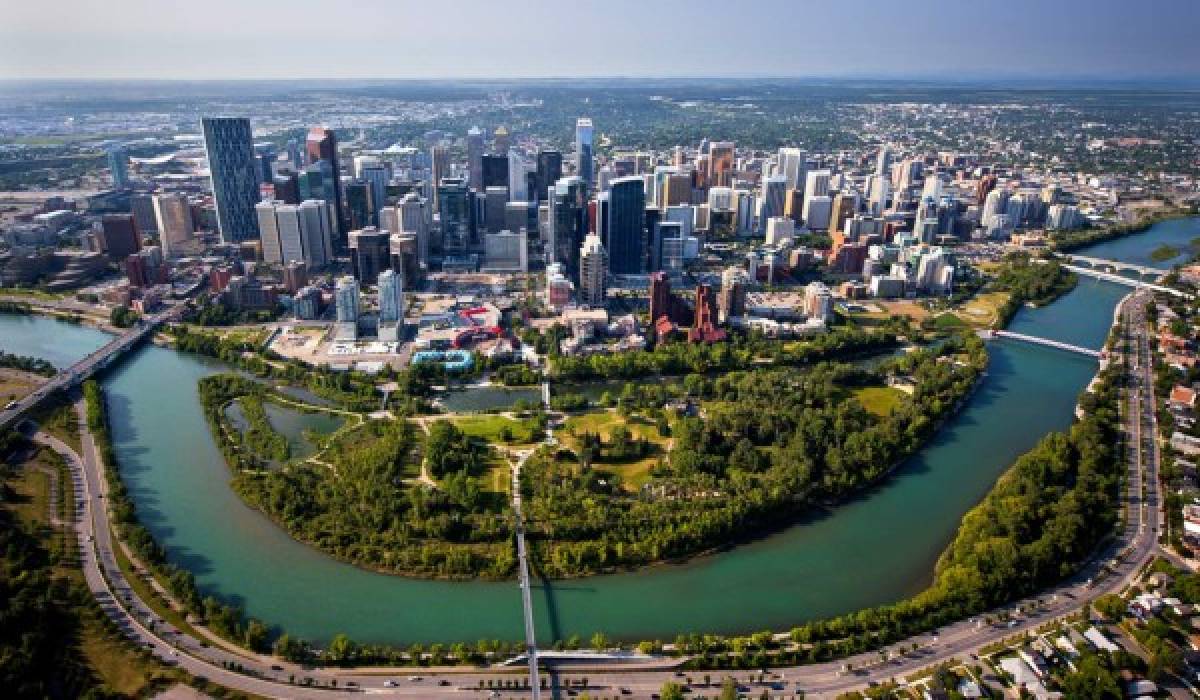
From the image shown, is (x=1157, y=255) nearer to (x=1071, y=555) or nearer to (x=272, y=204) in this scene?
(x=1071, y=555)

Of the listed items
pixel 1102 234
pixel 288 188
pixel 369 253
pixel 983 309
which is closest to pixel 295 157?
pixel 288 188

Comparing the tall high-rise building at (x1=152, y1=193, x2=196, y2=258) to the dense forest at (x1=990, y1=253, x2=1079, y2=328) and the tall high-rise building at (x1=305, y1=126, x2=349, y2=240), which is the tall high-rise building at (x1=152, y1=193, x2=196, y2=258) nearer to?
the tall high-rise building at (x1=305, y1=126, x2=349, y2=240)

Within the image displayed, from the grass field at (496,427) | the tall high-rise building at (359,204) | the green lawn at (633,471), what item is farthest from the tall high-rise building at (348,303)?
the green lawn at (633,471)

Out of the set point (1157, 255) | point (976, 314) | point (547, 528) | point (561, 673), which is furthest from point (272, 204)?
point (1157, 255)

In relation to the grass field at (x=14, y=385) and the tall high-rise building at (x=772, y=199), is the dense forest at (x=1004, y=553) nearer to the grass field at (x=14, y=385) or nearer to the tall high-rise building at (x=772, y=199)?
the grass field at (x=14, y=385)

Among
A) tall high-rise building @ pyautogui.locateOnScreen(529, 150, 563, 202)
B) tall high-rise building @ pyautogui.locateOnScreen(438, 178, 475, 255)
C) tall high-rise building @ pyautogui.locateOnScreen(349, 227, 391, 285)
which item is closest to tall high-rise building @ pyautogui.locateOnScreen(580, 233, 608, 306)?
tall high-rise building @ pyautogui.locateOnScreen(349, 227, 391, 285)

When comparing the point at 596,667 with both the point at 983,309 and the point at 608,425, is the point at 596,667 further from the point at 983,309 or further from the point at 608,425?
the point at 983,309
